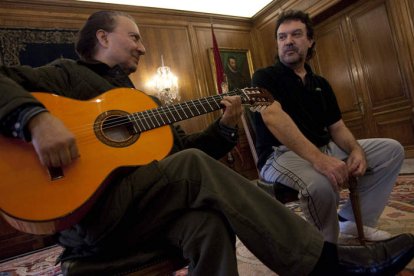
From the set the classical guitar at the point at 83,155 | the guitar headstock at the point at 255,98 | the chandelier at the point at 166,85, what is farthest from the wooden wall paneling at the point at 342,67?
the classical guitar at the point at 83,155

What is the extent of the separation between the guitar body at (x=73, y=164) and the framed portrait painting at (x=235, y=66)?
12.9 feet

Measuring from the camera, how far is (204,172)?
2.41 ft

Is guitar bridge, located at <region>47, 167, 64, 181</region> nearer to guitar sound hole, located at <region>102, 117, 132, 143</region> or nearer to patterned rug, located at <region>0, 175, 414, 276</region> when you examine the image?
guitar sound hole, located at <region>102, 117, 132, 143</region>

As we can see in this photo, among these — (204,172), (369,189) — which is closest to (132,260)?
(204,172)

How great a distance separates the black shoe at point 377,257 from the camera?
78 centimetres

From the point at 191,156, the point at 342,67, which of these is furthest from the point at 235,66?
the point at 191,156

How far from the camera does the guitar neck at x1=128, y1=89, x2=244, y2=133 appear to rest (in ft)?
2.96

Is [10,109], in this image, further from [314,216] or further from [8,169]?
[314,216]

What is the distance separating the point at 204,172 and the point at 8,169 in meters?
0.46

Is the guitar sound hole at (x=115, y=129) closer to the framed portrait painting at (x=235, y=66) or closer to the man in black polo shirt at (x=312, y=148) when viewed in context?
the man in black polo shirt at (x=312, y=148)

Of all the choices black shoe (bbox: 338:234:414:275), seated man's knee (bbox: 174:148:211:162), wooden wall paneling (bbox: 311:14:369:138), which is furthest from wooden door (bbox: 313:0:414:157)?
seated man's knee (bbox: 174:148:211:162)

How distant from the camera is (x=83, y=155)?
759 mm

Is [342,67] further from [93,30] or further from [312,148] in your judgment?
[93,30]

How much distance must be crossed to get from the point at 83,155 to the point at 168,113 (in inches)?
12.3
